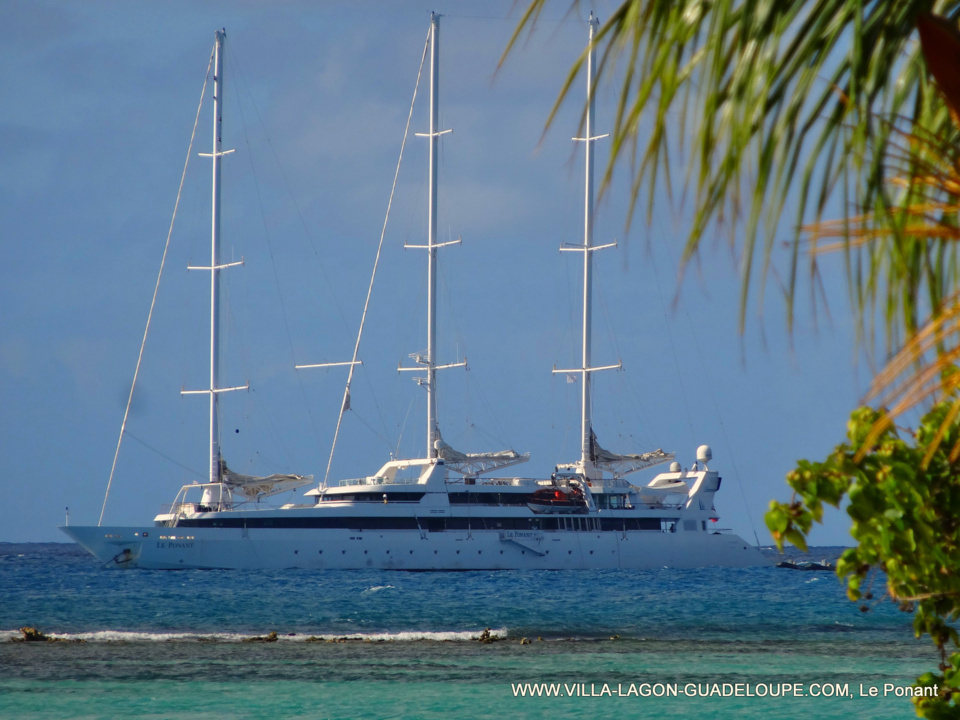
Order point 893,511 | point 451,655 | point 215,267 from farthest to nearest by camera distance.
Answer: point 215,267, point 451,655, point 893,511

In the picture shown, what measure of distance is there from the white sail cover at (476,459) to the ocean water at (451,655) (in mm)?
8874

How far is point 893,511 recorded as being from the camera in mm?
2375

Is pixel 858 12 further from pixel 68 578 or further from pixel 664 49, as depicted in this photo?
pixel 68 578

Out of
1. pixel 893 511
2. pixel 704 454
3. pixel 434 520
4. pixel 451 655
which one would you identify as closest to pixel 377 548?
pixel 434 520

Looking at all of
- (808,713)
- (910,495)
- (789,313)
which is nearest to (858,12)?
(789,313)

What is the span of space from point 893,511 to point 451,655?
14.5 metres

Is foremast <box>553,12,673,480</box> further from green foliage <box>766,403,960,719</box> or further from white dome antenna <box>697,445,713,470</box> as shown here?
green foliage <box>766,403,960,719</box>

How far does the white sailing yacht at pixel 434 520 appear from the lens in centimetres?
3838

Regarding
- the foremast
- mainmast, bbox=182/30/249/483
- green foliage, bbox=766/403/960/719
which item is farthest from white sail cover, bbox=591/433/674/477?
green foliage, bbox=766/403/960/719

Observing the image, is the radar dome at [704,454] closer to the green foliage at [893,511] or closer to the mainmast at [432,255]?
the mainmast at [432,255]

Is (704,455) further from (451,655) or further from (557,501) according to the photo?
(451,655)

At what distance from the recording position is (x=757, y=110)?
180 centimetres

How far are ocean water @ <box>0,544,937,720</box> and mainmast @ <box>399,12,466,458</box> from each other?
32.2 ft

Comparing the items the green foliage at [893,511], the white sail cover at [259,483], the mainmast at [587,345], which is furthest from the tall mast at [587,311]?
the green foliage at [893,511]
